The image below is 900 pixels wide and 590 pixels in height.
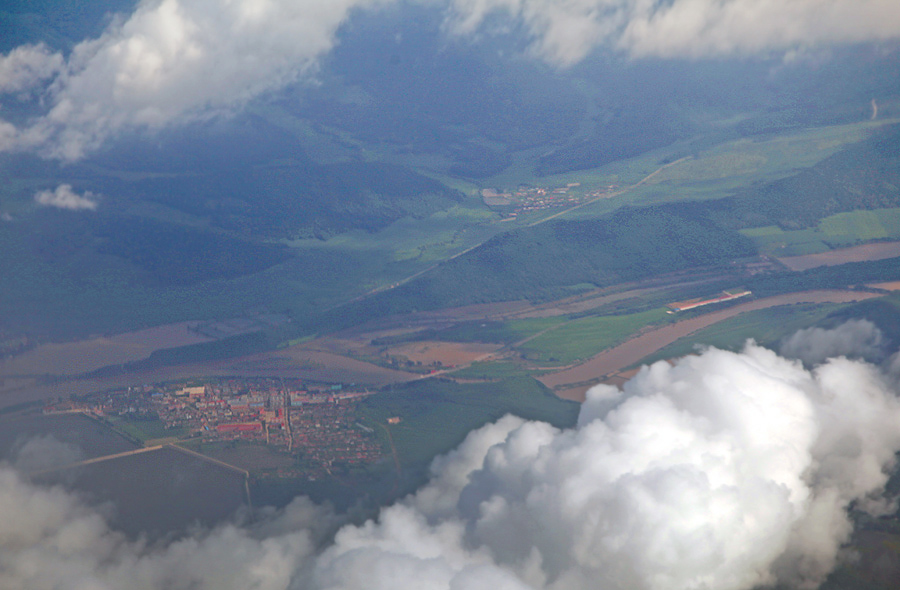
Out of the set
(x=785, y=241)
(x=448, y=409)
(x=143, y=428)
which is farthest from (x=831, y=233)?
(x=143, y=428)

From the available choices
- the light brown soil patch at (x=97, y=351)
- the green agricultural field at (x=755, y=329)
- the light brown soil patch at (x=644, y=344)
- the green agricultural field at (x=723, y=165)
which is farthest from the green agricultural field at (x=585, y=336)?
the green agricultural field at (x=723, y=165)

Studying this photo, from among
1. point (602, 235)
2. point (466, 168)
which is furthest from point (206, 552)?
point (466, 168)

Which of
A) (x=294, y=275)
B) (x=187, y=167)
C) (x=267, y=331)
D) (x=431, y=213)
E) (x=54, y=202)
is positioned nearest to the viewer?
(x=267, y=331)

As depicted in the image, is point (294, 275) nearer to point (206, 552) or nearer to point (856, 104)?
point (206, 552)

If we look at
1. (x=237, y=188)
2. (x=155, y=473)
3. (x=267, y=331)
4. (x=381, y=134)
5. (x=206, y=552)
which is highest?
(x=381, y=134)

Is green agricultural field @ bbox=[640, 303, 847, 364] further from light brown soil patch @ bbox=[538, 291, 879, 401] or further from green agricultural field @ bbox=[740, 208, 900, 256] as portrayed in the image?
green agricultural field @ bbox=[740, 208, 900, 256]

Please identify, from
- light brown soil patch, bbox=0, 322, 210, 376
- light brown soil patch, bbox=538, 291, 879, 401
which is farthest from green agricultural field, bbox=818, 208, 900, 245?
light brown soil patch, bbox=0, 322, 210, 376
